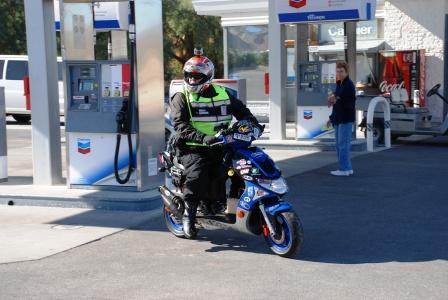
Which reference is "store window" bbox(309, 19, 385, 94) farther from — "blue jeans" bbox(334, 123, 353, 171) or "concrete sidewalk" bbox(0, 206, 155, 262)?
"concrete sidewalk" bbox(0, 206, 155, 262)

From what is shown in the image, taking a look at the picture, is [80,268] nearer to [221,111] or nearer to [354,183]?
[221,111]

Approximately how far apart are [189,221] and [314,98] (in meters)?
8.56

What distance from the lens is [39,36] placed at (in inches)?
403

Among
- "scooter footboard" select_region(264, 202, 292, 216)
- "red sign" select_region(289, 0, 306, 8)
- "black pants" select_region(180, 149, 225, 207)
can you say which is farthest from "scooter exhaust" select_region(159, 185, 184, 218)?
"red sign" select_region(289, 0, 306, 8)

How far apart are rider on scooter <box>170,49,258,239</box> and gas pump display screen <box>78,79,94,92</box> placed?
2776 mm

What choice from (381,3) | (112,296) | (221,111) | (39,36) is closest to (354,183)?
(221,111)

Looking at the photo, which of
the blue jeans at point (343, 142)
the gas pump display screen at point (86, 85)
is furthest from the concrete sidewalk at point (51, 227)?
the blue jeans at point (343, 142)

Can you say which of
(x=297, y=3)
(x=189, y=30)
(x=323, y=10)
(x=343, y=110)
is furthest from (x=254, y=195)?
(x=189, y=30)

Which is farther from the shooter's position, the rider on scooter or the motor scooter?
the rider on scooter

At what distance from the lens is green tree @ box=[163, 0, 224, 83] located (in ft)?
113

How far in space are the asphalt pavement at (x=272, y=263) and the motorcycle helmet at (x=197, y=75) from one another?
163 centimetres

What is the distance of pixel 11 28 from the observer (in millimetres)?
31766

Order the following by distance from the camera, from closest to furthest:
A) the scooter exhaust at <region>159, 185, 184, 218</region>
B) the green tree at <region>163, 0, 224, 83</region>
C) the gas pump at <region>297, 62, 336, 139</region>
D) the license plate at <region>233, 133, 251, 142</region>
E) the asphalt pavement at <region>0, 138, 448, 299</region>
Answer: the asphalt pavement at <region>0, 138, 448, 299</region>, the license plate at <region>233, 133, 251, 142</region>, the scooter exhaust at <region>159, 185, 184, 218</region>, the gas pump at <region>297, 62, 336, 139</region>, the green tree at <region>163, 0, 224, 83</region>

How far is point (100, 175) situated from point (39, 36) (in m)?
2.16
